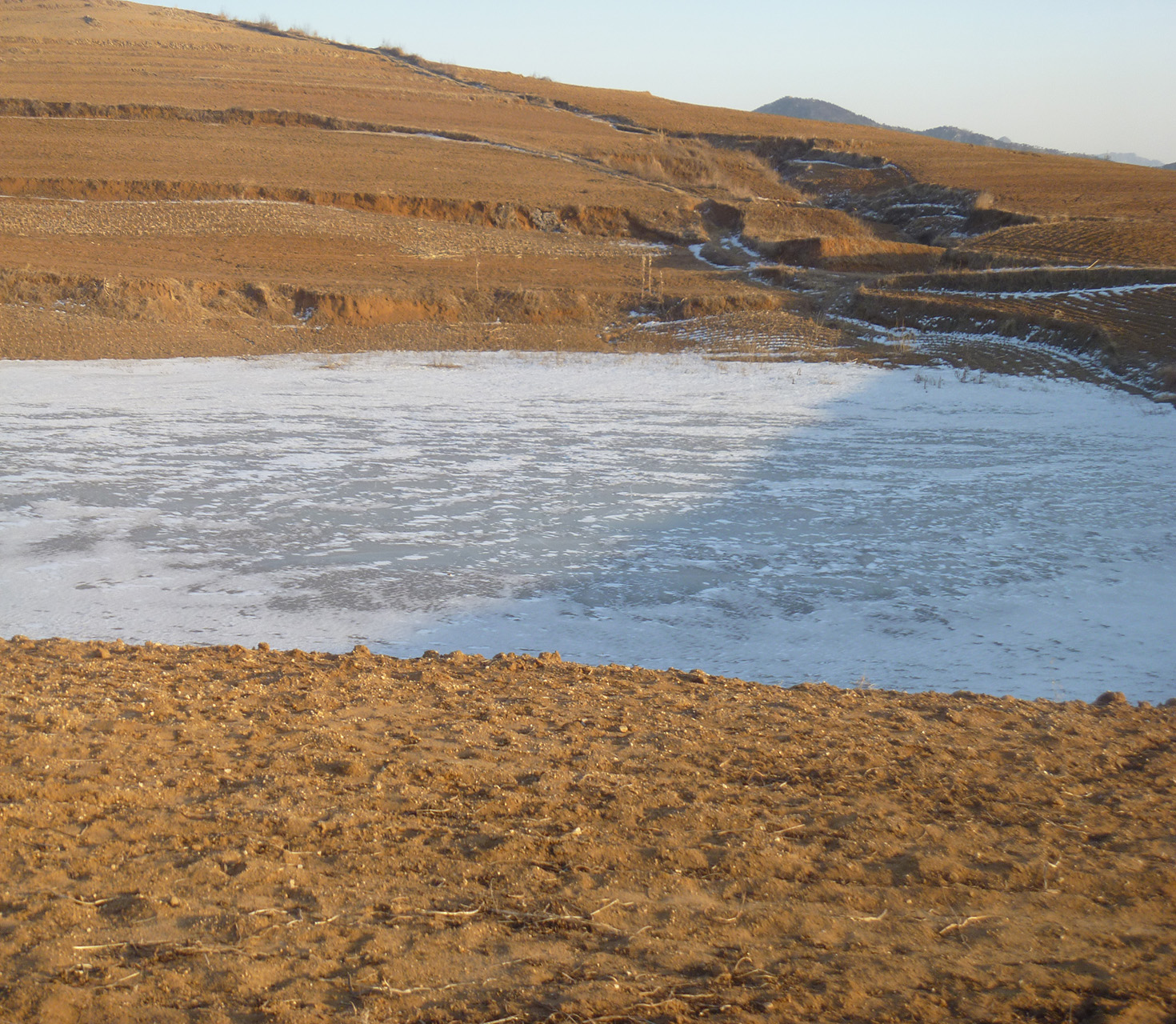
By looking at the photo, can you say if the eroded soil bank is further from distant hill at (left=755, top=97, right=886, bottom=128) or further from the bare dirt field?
distant hill at (left=755, top=97, right=886, bottom=128)

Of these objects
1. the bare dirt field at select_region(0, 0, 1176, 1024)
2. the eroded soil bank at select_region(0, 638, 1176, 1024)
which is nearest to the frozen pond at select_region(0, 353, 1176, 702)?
the bare dirt field at select_region(0, 0, 1176, 1024)

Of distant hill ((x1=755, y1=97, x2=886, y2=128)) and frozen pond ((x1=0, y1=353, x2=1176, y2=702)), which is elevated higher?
distant hill ((x1=755, y1=97, x2=886, y2=128))

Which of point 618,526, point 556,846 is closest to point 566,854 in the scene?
point 556,846

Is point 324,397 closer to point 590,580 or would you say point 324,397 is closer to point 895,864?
point 590,580

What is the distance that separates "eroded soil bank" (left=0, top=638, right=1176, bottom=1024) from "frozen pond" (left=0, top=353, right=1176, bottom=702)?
1.31m

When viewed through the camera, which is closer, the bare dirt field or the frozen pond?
the bare dirt field

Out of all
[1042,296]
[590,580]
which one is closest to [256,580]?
[590,580]

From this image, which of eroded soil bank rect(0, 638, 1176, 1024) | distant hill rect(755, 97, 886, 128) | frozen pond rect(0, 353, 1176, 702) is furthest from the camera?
distant hill rect(755, 97, 886, 128)

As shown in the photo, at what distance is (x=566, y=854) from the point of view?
3.48 meters

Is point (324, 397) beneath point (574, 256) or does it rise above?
beneath

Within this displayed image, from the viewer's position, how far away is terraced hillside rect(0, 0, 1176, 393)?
64.6ft

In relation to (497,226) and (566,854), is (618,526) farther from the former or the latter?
(497,226)

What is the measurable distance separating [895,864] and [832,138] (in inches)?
1888

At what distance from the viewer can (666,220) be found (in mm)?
30375
